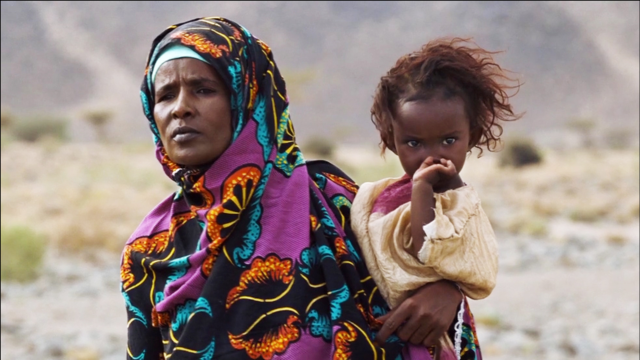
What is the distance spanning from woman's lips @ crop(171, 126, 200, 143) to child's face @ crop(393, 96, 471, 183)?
646mm

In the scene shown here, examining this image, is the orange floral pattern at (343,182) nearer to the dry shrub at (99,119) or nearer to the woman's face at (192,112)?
the woman's face at (192,112)

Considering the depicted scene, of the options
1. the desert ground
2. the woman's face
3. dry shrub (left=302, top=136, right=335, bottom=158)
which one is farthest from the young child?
dry shrub (left=302, top=136, right=335, bottom=158)

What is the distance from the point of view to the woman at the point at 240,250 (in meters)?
2.81

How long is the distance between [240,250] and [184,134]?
408mm

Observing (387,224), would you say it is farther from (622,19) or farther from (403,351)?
(622,19)

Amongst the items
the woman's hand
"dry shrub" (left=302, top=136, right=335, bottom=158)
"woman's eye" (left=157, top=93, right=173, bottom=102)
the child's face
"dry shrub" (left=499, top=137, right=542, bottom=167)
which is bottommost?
the woman's hand

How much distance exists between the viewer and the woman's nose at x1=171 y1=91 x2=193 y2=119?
2.84 meters

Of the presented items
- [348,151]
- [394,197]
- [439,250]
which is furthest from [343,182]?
[348,151]

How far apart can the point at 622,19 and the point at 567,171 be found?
20.1 m

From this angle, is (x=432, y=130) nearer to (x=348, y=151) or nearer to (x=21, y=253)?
(x=21, y=253)

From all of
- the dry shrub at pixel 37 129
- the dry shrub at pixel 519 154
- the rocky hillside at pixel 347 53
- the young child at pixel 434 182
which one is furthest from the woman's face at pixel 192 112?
the rocky hillside at pixel 347 53

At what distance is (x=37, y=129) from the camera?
33906 mm

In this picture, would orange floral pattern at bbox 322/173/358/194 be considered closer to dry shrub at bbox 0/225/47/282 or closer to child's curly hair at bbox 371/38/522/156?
child's curly hair at bbox 371/38/522/156

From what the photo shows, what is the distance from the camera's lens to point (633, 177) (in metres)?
25.6
